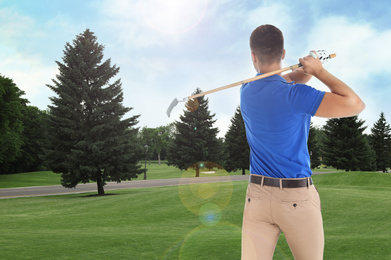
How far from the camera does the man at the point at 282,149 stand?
2215mm

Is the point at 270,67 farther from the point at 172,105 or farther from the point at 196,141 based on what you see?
the point at 196,141

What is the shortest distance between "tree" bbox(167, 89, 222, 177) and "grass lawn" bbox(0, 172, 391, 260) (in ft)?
59.0

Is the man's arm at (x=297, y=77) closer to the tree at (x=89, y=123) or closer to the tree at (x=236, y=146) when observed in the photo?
the tree at (x=89, y=123)

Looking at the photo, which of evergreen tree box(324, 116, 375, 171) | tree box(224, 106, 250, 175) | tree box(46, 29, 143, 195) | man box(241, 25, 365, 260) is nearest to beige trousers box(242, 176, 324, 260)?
man box(241, 25, 365, 260)

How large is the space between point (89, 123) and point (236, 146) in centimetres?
2753

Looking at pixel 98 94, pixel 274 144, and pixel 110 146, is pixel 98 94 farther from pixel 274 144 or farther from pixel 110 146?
pixel 274 144

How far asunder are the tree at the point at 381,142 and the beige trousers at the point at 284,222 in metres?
59.3

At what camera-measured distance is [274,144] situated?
241 cm

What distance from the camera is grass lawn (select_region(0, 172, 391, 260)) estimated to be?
6492 millimetres

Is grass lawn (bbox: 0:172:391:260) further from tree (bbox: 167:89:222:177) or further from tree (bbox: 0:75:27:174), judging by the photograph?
tree (bbox: 167:89:222:177)

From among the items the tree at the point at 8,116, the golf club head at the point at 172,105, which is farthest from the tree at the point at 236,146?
the golf club head at the point at 172,105

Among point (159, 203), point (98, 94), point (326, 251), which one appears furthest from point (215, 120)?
point (326, 251)

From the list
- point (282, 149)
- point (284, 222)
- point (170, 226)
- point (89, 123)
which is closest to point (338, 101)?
point (282, 149)

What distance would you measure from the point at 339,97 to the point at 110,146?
25.1 m
